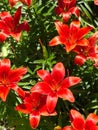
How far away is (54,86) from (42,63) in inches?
11.5

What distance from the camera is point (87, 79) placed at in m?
2.86

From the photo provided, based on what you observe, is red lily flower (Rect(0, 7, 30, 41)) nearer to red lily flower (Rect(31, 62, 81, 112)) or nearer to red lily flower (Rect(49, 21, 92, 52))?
red lily flower (Rect(49, 21, 92, 52))

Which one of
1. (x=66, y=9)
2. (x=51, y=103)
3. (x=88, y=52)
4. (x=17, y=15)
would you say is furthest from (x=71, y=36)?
(x=51, y=103)

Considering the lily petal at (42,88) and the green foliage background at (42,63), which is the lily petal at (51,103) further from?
the green foliage background at (42,63)

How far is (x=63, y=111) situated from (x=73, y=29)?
Result: 24.3 inches

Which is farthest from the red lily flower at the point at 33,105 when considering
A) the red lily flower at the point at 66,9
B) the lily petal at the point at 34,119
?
the red lily flower at the point at 66,9

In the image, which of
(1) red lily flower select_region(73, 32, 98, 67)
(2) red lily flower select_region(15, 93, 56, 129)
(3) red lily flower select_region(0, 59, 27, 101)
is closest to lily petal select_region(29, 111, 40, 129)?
(2) red lily flower select_region(15, 93, 56, 129)

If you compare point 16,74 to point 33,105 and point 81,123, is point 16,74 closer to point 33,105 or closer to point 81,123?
point 33,105

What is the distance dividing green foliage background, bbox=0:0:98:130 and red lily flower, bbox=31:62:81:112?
9.6 inches

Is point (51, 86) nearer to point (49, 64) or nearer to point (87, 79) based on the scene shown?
point (49, 64)

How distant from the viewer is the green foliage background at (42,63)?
8.82ft

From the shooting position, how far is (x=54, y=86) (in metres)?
2.40

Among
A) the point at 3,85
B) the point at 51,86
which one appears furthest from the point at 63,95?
the point at 3,85

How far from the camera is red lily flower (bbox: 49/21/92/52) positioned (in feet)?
7.99
